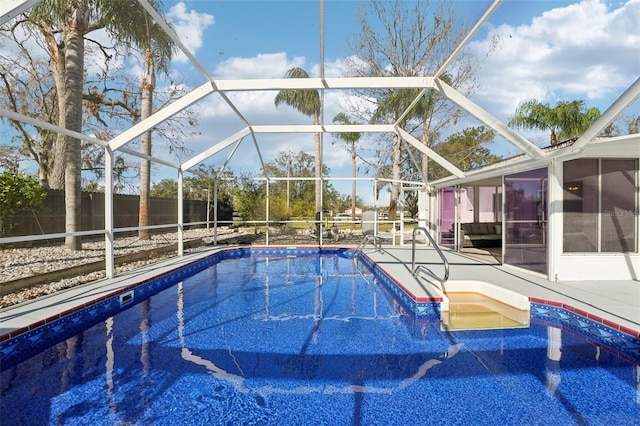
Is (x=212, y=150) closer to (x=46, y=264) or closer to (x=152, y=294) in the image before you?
(x=152, y=294)

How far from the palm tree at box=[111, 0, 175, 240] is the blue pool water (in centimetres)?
700

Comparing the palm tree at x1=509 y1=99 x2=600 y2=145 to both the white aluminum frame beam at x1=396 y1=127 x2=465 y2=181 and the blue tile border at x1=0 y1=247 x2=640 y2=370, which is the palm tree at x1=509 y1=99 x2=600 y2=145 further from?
the blue tile border at x1=0 y1=247 x2=640 y2=370

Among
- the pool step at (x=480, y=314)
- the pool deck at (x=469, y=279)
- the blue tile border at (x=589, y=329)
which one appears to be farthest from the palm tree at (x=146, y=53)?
the blue tile border at (x=589, y=329)

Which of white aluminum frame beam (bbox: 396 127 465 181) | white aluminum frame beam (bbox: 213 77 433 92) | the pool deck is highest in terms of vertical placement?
white aluminum frame beam (bbox: 213 77 433 92)

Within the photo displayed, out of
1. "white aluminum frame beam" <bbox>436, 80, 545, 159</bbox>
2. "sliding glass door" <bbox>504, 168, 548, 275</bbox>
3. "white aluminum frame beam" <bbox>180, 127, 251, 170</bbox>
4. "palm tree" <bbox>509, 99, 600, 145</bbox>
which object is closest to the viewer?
"white aluminum frame beam" <bbox>436, 80, 545, 159</bbox>

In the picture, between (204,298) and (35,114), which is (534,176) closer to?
(204,298)

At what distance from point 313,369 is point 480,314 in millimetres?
2852

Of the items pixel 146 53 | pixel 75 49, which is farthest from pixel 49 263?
pixel 146 53

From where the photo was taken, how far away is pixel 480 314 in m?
4.99

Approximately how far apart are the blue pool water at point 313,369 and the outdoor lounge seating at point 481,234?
21.7 feet

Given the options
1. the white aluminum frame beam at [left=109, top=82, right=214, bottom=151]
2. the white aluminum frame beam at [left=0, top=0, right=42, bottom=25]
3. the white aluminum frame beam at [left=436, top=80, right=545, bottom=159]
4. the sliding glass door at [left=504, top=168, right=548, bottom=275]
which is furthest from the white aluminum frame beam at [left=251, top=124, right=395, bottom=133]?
the white aluminum frame beam at [left=0, top=0, right=42, bottom=25]

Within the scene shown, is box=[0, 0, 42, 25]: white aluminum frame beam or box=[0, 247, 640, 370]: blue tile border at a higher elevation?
box=[0, 0, 42, 25]: white aluminum frame beam

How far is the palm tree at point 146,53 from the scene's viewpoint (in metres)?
9.81

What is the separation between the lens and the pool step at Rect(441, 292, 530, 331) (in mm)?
4566
